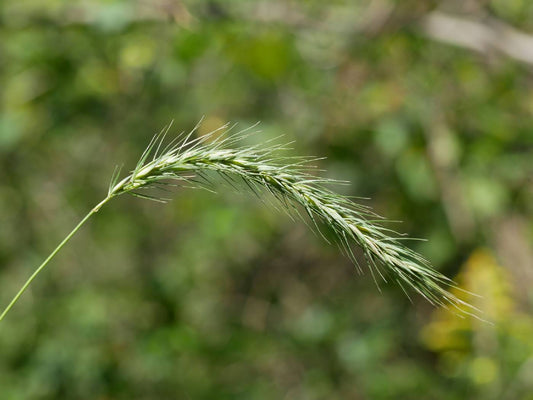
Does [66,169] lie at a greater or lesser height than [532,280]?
greater

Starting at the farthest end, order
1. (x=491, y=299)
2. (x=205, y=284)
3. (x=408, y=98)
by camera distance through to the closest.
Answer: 1. (x=205, y=284)
2. (x=408, y=98)
3. (x=491, y=299)

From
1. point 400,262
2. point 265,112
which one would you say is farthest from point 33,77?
point 400,262

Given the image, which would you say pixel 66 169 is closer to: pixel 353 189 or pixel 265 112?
pixel 265 112

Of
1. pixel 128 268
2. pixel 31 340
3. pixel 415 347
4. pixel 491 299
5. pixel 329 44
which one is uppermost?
pixel 329 44

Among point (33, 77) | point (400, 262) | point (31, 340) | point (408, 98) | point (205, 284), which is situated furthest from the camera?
point (205, 284)
